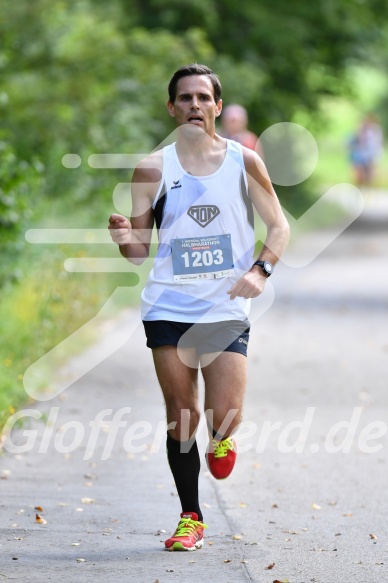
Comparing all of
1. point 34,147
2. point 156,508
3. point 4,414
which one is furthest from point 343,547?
point 34,147

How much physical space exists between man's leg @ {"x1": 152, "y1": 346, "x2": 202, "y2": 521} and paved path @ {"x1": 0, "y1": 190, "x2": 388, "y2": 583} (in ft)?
0.98

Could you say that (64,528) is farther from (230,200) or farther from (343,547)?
(230,200)

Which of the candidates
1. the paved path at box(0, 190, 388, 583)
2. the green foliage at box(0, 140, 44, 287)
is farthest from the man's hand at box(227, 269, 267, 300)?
the green foliage at box(0, 140, 44, 287)

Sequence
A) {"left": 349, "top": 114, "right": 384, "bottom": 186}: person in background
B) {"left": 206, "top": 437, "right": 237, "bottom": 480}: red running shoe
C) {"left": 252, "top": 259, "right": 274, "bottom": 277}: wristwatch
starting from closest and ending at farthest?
1. {"left": 252, "top": 259, "right": 274, "bottom": 277}: wristwatch
2. {"left": 206, "top": 437, "right": 237, "bottom": 480}: red running shoe
3. {"left": 349, "top": 114, "right": 384, "bottom": 186}: person in background

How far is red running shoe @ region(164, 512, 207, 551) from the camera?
20.3 feet

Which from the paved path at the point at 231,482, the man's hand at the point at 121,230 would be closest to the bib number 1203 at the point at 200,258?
the man's hand at the point at 121,230

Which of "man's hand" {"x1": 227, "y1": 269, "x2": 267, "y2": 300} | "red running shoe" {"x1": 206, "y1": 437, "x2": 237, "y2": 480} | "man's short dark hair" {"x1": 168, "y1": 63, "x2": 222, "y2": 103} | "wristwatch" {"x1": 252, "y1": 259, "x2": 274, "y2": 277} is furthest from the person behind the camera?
"red running shoe" {"x1": 206, "y1": 437, "x2": 237, "y2": 480}

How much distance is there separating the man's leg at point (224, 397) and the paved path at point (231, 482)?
18.2 inches

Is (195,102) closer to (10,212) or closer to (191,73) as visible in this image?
(191,73)

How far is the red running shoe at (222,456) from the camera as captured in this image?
633 centimetres

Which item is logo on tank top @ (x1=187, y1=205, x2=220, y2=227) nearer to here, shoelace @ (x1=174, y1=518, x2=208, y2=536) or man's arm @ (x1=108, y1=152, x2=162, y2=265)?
man's arm @ (x1=108, y1=152, x2=162, y2=265)

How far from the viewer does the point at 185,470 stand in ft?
20.8

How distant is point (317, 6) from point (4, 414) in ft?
74.1

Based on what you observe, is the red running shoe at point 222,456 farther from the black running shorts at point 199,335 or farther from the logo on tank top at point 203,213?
the logo on tank top at point 203,213
